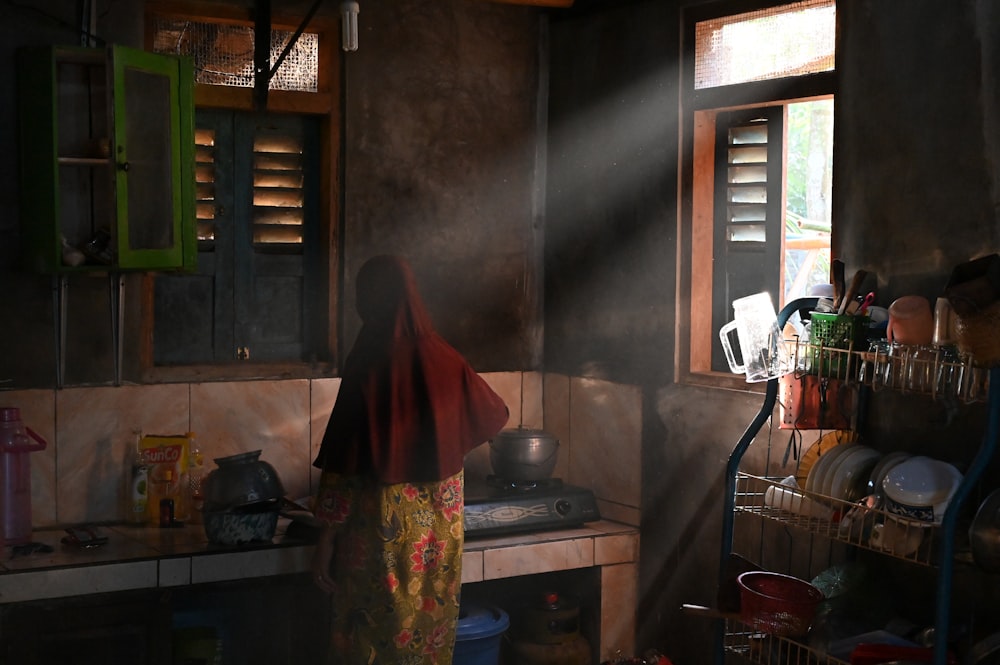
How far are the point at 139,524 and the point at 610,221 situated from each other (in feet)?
6.48

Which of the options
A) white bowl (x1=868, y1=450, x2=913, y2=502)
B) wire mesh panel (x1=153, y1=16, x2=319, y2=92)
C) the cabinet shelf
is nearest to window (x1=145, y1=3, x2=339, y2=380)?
wire mesh panel (x1=153, y1=16, x2=319, y2=92)

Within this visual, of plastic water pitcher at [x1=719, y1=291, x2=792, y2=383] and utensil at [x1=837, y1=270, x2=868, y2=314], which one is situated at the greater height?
utensil at [x1=837, y1=270, x2=868, y2=314]

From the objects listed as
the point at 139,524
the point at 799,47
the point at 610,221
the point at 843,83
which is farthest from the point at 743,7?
the point at 139,524

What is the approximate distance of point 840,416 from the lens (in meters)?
3.04

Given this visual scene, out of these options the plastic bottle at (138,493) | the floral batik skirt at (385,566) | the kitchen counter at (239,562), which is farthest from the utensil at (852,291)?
the plastic bottle at (138,493)

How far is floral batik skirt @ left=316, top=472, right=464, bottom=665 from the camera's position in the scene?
10.0ft

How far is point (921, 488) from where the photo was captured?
2.52 meters

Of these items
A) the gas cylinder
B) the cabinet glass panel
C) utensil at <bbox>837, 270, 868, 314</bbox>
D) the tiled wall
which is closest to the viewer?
utensil at <bbox>837, 270, 868, 314</bbox>

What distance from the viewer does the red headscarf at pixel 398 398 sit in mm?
3000

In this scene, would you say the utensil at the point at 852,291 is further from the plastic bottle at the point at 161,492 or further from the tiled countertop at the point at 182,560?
the plastic bottle at the point at 161,492

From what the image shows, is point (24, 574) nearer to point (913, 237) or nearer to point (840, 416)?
point (840, 416)

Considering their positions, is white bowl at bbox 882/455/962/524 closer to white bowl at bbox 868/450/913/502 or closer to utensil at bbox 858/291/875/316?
white bowl at bbox 868/450/913/502

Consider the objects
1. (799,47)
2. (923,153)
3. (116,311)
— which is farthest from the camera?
(116,311)

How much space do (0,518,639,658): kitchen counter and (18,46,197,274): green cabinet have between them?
837 millimetres
